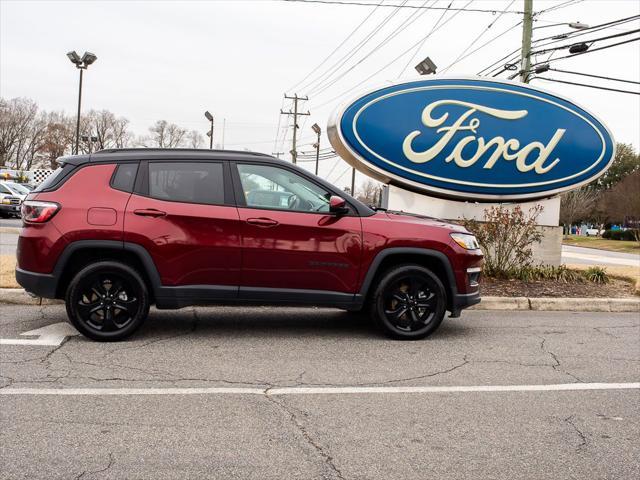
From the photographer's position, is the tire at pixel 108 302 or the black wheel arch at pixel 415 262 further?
the black wheel arch at pixel 415 262

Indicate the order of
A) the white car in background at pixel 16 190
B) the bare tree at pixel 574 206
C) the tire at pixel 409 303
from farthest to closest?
the bare tree at pixel 574 206 → the white car in background at pixel 16 190 → the tire at pixel 409 303

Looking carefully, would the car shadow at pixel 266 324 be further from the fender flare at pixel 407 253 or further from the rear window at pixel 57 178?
the rear window at pixel 57 178

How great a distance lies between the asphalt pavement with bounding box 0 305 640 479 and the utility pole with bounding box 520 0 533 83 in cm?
1417

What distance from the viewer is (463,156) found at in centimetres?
1080

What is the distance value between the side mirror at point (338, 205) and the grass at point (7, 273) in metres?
4.46

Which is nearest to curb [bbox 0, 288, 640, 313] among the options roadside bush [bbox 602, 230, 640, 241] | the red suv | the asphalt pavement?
the asphalt pavement

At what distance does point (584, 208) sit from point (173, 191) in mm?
63753

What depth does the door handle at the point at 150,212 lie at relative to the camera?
5875 millimetres

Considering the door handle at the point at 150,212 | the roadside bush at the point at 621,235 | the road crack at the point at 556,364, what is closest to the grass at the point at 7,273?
the door handle at the point at 150,212

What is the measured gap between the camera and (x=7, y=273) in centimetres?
873

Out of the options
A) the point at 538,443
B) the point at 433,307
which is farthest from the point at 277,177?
the point at 538,443

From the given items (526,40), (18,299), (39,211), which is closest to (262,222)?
(39,211)

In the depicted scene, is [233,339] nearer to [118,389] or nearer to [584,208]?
[118,389]

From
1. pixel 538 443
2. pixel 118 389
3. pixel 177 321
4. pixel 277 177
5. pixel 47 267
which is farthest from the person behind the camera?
pixel 177 321
